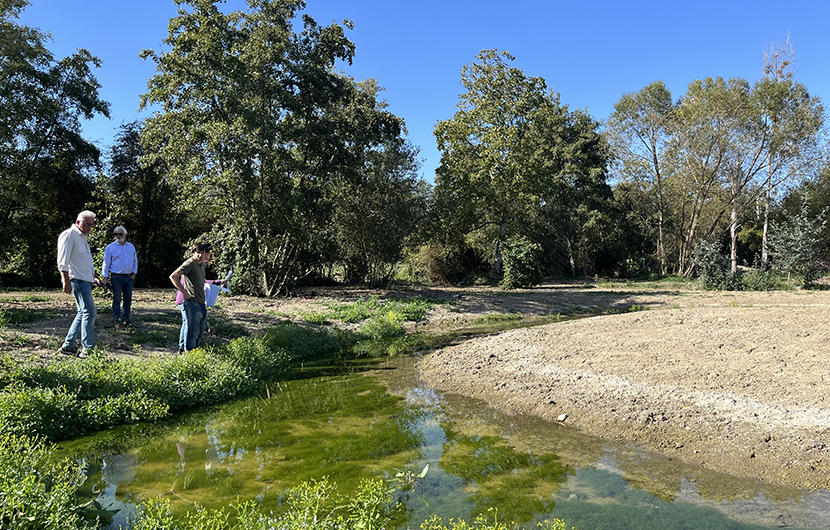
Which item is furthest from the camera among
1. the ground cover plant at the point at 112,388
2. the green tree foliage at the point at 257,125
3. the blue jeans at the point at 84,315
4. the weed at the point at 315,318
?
the green tree foliage at the point at 257,125

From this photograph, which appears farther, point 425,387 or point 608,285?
point 608,285

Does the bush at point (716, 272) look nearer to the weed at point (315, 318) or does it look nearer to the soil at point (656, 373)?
the soil at point (656, 373)

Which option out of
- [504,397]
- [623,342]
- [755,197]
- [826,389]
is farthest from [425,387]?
[755,197]

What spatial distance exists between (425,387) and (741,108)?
91.2 ft

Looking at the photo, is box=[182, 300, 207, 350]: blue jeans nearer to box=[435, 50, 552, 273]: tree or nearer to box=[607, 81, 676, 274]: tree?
box=[435, 50, 552, 273]: tree

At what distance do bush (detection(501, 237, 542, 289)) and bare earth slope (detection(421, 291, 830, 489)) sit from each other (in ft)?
43.5

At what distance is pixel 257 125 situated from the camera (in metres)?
15.3

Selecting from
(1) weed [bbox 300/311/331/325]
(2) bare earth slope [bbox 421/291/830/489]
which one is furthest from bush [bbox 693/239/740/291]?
(1) weed [bbox 300/311/331/325]

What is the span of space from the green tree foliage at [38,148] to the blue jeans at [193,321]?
12.8 meters

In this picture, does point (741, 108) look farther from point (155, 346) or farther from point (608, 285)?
point (155, 346)

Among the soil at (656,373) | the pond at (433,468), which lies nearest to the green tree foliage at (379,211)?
the soil at (656,373)

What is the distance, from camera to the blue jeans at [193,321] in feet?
26.6

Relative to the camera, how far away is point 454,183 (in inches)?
→ 1096

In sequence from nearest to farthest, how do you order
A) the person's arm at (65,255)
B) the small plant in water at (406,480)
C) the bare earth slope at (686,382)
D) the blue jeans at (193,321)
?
1. the small plant in water at (406,480)
2. the bare earth slope at (686,382)
3. the person's arm at (65,255)
4. the blue jeans at (193,321)
